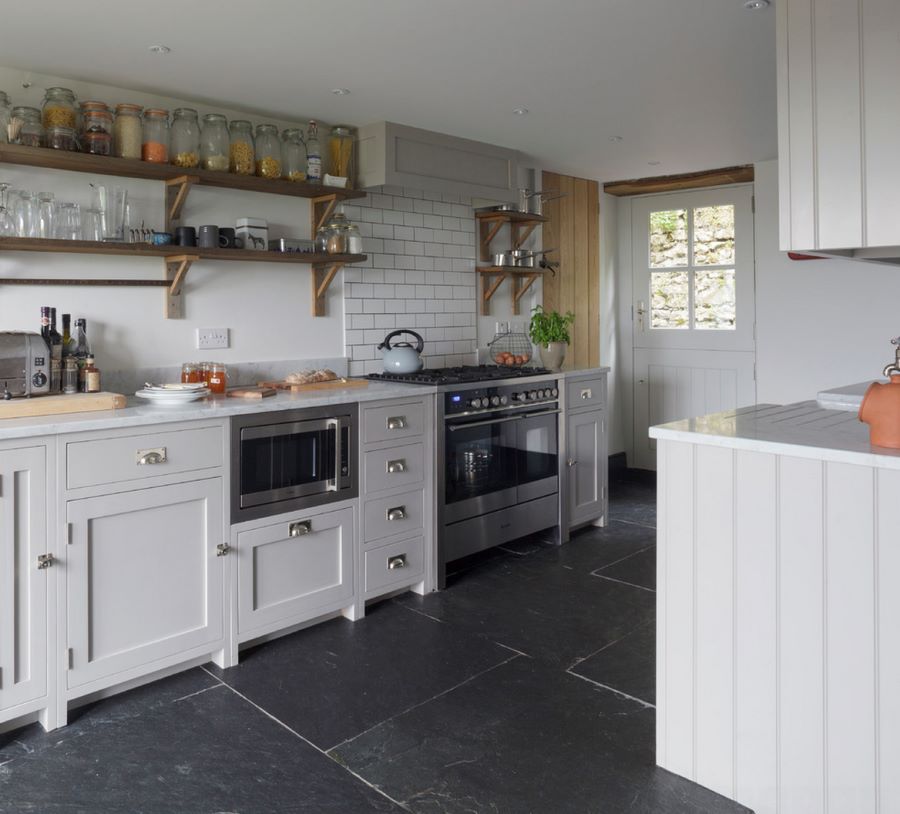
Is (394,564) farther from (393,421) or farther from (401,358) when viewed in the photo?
(401,358)

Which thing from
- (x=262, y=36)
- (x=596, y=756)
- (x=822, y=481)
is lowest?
(x=596, y=756)

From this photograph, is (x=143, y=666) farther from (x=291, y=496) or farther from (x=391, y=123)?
(x=391, y=123)

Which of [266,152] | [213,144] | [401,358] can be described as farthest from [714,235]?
[213,144]

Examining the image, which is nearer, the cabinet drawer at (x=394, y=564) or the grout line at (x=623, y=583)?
the cabinet drawer at (x=394, y=564)

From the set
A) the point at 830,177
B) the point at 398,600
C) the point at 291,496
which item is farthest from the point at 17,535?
the point at 830,177

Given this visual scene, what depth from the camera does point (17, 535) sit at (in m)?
2.42

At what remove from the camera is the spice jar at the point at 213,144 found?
3443 mm

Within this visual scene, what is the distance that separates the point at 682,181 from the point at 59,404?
4480 millimetres

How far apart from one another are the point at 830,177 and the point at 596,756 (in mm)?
1709

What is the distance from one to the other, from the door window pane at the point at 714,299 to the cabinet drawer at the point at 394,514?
3162mm

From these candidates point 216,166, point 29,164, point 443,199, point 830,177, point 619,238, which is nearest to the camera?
point 830,177

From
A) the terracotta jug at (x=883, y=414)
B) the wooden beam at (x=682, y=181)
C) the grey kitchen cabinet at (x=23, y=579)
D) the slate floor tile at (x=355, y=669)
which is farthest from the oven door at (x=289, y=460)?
the wooden beam at (x=682, y=181)

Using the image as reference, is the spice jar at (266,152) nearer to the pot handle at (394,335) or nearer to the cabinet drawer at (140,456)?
the pot handle at (394,335)

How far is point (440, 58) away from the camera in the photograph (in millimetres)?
3078
